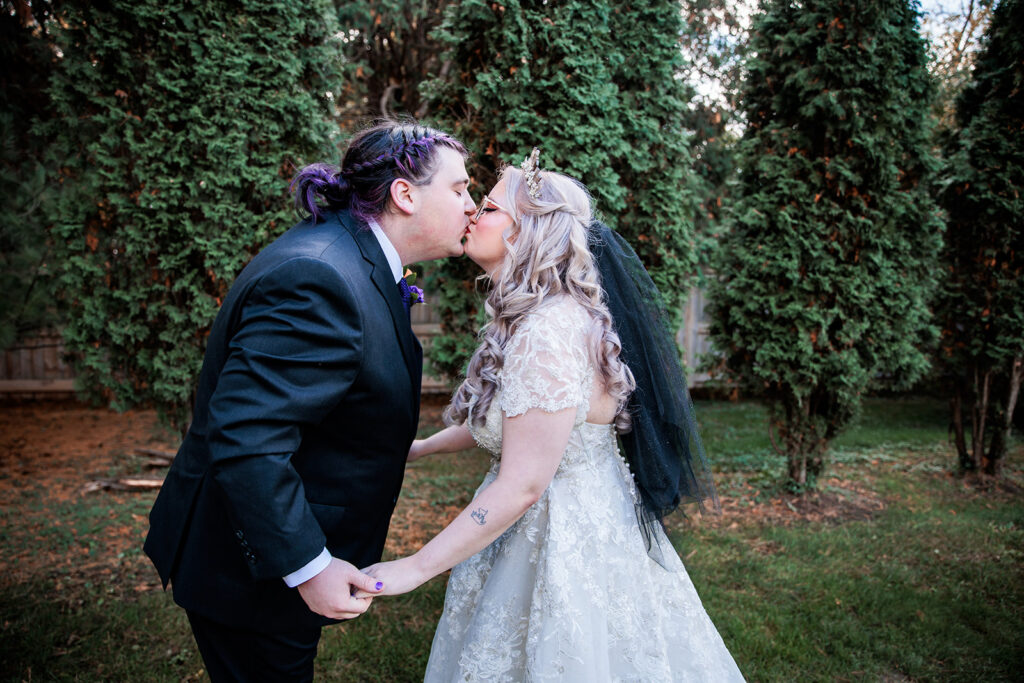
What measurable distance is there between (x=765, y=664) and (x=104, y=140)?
17.8ft

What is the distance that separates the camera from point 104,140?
4.29m

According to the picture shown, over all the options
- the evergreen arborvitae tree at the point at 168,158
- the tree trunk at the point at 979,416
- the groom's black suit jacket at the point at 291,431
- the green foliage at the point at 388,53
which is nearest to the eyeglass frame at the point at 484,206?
the groom's black suit jacket at the point at 291,431

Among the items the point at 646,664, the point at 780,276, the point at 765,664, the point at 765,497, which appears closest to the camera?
the point at 646,664

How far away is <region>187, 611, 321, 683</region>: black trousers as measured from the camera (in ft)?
6.23

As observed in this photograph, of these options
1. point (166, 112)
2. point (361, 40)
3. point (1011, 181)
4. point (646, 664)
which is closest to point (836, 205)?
point (1011, 181)

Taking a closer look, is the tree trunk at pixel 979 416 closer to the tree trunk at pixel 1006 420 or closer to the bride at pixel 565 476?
the tree trunk at pixel 1006 420

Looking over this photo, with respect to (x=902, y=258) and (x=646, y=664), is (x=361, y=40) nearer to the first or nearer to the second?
(x=902, y=258)

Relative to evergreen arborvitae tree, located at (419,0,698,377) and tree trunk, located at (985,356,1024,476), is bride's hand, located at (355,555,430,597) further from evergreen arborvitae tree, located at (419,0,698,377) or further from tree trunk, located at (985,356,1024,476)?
tree trunk, located at (985,356,1024,476)

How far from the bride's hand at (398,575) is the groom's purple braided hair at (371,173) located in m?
1.12

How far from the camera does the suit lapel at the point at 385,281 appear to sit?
1896 mm

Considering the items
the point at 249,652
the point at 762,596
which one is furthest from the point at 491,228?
the point at 762,596

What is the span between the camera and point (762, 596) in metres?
4.03

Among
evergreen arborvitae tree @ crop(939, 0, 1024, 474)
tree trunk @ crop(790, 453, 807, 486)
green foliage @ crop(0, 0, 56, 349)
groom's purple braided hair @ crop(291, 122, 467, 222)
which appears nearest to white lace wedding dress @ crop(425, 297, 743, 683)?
groom's purple braided hair @ crop(291, 122, 467, 222)

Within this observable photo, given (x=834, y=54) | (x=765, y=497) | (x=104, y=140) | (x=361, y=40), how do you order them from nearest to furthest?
(x=104, y=140) < (x=834, y=54) < (x=765, y=497) < (x=361, y=40)
